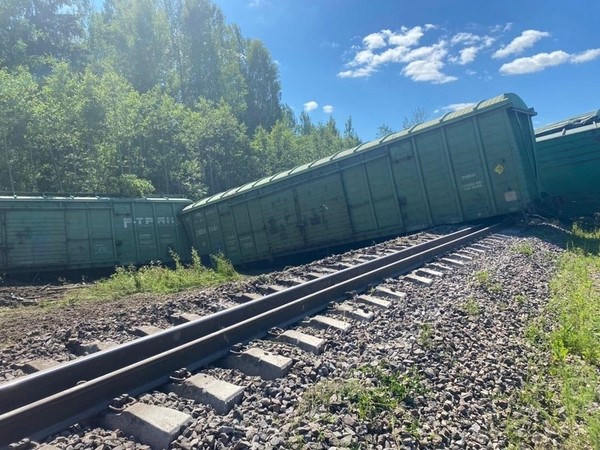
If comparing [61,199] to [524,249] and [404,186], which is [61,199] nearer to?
[404,186]

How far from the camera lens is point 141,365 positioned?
297cm

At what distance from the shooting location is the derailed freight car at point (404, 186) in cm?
1160

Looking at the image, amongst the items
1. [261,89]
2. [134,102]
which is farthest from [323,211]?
[261,89]

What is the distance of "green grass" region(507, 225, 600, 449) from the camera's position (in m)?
2.60

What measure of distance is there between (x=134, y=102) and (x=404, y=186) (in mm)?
24641

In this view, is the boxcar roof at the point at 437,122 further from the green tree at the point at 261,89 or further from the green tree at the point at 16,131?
the green tree at the point at 261,89

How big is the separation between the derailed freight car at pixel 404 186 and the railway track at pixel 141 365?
8.35 m

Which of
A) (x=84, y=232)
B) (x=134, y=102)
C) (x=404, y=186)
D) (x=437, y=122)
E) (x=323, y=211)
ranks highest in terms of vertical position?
(x=134, y=102)

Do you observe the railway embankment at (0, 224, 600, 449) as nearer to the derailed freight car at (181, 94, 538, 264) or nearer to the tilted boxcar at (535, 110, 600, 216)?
the derailed freight car at (181, 94, 538, 264)

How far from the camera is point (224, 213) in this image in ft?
61.4

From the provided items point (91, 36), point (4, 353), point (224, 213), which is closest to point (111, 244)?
point (224, 213)

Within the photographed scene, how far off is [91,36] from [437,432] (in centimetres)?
4995

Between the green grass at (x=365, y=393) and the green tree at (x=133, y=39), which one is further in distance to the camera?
the green tree at (x=133, y=39)

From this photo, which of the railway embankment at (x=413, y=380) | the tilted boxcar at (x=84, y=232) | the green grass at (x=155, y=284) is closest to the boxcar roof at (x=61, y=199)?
the tilted boxcar at (x=84, y=232)
